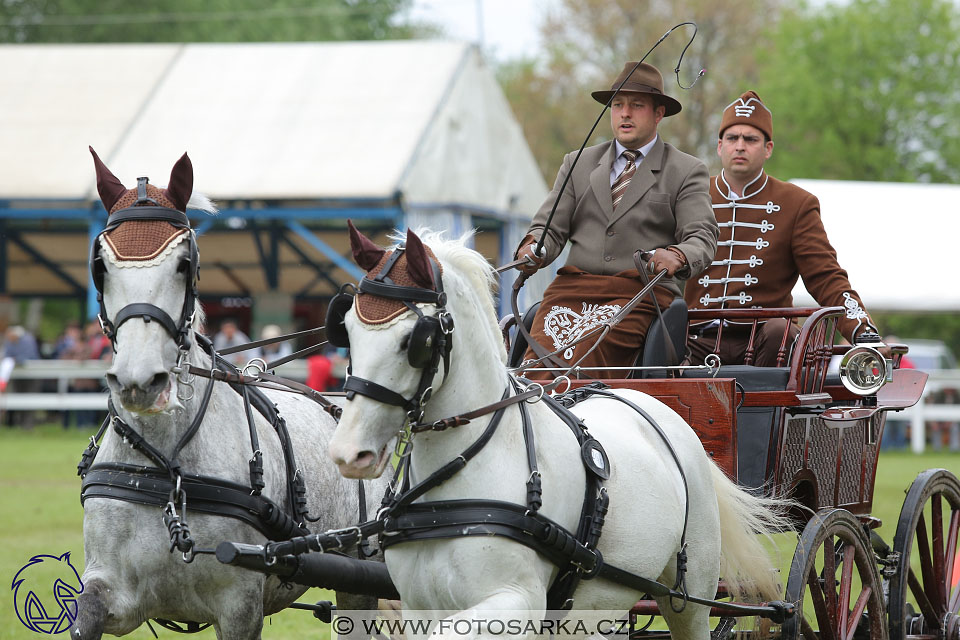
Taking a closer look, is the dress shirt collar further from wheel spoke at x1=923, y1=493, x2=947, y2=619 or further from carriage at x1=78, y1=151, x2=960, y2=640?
wheel spoke at x1=923, y1=493, x2=947, y2=619

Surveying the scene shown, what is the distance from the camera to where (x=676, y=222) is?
5.42 meters

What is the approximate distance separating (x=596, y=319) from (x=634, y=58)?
94.8 feet

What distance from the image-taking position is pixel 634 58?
32938mm

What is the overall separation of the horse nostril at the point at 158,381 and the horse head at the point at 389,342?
2.28 feet

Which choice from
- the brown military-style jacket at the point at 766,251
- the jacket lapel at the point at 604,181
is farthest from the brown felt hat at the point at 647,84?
the brown military-style jacket at the point at 766,251

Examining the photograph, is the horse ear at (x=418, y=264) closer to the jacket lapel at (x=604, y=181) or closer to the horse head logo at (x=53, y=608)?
the horse head logo at (x=53, y=608)

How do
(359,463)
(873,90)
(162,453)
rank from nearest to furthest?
1. (359,463)
2. (162,453)
3. (873,90)

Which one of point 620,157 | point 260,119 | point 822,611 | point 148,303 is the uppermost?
point 260,119

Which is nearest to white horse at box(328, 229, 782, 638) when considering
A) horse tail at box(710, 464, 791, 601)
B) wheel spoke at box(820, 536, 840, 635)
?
horse tail at box(710, 464, 791, 601)

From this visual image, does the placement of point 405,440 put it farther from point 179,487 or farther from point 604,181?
point 604,181

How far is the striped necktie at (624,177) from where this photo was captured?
553cm

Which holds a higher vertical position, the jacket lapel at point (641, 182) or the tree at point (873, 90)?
the tree at point (873, 90)

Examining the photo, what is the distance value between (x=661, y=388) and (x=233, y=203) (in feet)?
56.6
